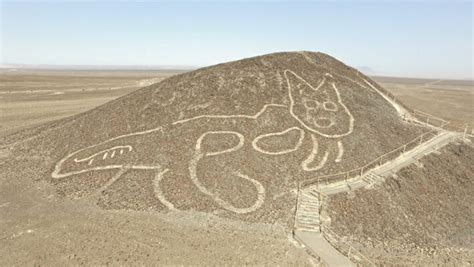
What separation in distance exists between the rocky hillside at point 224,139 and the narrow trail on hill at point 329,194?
4.50ft

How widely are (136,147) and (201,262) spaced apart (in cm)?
1632

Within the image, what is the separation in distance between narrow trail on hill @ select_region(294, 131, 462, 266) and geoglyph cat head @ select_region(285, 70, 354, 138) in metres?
5.90

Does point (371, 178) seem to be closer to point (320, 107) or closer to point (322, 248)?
point (322, 248)

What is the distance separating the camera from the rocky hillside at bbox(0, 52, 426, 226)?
1070 inches

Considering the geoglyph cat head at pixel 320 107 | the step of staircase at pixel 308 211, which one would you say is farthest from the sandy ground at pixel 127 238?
the geoglyph cat head at pixel 320 107

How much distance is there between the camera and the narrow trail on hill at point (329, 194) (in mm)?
21250

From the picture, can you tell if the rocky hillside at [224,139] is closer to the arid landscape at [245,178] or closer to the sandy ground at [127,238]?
the arid landscape at [245,178]

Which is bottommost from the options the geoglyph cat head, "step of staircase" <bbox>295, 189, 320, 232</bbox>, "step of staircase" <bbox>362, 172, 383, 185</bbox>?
"step of staircase" <bbox>295, 189, 320, 232</bbox>

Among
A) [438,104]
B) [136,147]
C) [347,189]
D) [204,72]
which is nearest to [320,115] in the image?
[347,189]

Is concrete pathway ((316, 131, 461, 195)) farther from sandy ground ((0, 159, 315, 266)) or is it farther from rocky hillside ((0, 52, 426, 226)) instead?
sandy ground ((0, 159, 315, 266))

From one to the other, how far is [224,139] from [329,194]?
451 inches

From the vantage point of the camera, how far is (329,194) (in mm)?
26781

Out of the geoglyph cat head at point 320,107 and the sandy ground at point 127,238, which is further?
the geoglyph cat head at point 320,107

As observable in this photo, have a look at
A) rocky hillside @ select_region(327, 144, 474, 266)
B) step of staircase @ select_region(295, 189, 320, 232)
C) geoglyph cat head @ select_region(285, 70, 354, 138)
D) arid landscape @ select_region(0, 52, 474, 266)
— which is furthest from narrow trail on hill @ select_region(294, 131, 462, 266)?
geoglyph cat head @ select_region(285, 70, 354, 138)
